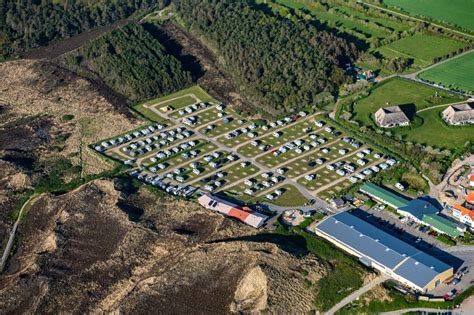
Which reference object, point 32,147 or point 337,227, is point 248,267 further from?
point 32,147

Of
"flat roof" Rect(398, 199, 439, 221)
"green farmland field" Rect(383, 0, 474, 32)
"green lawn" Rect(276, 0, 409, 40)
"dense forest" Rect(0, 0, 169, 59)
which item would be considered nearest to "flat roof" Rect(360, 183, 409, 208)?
"flat roof" Rect(398, 199, 439, 221)

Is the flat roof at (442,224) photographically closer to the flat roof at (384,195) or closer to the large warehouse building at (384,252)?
the flat roof at (384,195)

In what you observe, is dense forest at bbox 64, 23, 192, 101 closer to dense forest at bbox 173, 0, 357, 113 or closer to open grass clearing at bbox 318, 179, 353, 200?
dense forest at bbox 173, 0, 357, 113

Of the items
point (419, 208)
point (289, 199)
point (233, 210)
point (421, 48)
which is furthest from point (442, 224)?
point (421, 48)

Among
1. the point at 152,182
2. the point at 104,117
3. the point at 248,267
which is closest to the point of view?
the point at 248,267

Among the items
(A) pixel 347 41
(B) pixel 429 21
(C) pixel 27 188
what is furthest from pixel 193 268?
(B) pixel 429 21

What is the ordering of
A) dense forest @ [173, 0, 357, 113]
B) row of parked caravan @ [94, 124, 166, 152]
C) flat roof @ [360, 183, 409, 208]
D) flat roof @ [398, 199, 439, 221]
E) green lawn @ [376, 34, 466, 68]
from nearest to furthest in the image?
flat roof @ [398, 199, 439, 221] < flat roof @ [360, 183, 409, 208] < row of parked caravan @ [94, 124, 166, 152] < dense forest @ [173, 0, 357, 113] < green lawn @ [376, 34, 466, 68]

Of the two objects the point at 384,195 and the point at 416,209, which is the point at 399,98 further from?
the point at 416,209
